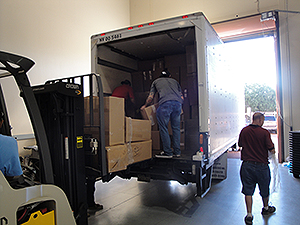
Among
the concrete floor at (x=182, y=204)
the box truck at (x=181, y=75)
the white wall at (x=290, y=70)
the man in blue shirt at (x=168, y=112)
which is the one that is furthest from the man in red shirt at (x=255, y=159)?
the white wall at (x=290, y=70)

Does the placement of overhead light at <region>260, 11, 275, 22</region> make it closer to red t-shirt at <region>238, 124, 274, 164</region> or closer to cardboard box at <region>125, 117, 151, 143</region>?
red t-shirt at <region>238, 124, 274, 164</region>

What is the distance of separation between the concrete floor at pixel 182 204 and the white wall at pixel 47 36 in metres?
2.80

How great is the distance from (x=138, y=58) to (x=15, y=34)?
113 inches

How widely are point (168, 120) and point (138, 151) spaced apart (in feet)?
3.07

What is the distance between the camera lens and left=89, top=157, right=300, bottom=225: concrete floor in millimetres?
3590

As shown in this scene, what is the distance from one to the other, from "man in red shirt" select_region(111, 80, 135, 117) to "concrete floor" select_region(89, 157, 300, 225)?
180cm

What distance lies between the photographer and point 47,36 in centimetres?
605

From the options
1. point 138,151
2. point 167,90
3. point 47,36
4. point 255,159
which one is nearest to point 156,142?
point 138,151

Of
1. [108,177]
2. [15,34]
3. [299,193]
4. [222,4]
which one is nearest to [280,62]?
[222,4]

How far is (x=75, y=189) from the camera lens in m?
2.81

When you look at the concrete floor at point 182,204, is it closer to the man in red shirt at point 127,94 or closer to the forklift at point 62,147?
the forklift at point 62,147

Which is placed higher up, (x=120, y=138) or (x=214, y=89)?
(x=214, y=89)

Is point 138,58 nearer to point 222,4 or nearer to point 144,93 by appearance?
point 144,93

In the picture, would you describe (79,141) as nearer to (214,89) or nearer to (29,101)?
(29,101)
